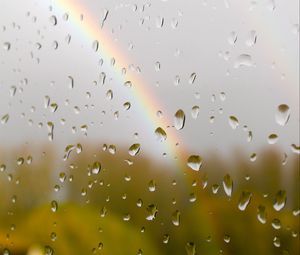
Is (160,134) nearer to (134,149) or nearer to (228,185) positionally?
(134,149)

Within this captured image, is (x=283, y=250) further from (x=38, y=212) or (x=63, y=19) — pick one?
(x=63, y=19)

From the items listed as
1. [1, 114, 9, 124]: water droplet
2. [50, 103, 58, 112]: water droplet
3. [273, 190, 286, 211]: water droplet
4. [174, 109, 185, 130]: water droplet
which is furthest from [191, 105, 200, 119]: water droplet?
[1, 114, 9, 124]: water droplet

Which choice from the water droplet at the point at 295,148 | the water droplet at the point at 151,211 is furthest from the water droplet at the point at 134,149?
the water droplet at the point at 295,148

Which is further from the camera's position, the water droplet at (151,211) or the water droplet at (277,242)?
the water droplet at (151,211)

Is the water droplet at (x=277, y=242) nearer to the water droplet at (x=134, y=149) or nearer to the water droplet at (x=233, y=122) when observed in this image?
the water droplet at (x=233, y=122)

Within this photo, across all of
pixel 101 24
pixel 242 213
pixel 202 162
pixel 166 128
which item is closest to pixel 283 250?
pixel 242 213

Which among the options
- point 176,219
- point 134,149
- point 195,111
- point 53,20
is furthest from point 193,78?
point 53,20

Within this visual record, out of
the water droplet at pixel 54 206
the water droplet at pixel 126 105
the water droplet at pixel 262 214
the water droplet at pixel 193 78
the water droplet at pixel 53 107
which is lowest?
the water droplet at pixel 54 206
